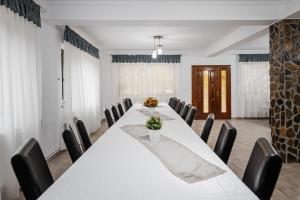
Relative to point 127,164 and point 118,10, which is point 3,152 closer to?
point 127,164

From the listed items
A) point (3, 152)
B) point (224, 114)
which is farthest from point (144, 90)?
point (3, 152)

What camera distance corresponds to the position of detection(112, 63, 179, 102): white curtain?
32.1 ft

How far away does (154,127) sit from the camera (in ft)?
7.98

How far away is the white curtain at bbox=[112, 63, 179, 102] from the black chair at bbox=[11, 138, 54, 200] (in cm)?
824

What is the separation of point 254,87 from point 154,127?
337 inches

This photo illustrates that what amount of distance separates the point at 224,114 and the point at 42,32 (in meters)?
7.33

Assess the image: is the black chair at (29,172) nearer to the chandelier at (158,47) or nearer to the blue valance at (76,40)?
the blue valance at (76,40)

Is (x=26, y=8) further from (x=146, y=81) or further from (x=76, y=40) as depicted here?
(x=146, y=81)

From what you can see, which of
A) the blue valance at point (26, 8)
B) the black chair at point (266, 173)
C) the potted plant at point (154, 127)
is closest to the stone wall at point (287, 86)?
the potted plant at point (154, 127)

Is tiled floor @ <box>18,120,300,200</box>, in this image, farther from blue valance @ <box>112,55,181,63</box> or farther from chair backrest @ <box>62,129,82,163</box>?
blue valance @ <box>112,55,181,63</box>

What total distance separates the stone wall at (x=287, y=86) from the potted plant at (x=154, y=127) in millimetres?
2950

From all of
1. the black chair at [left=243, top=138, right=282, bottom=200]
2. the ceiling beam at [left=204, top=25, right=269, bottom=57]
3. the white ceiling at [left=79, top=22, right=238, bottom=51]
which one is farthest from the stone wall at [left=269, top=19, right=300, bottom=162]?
the black chair at [left=243, top=138, right=282, bottom=200]

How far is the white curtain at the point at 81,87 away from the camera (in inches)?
213

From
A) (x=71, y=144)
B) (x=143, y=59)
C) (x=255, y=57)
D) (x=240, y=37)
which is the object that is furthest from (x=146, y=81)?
(x=71, y=144)
